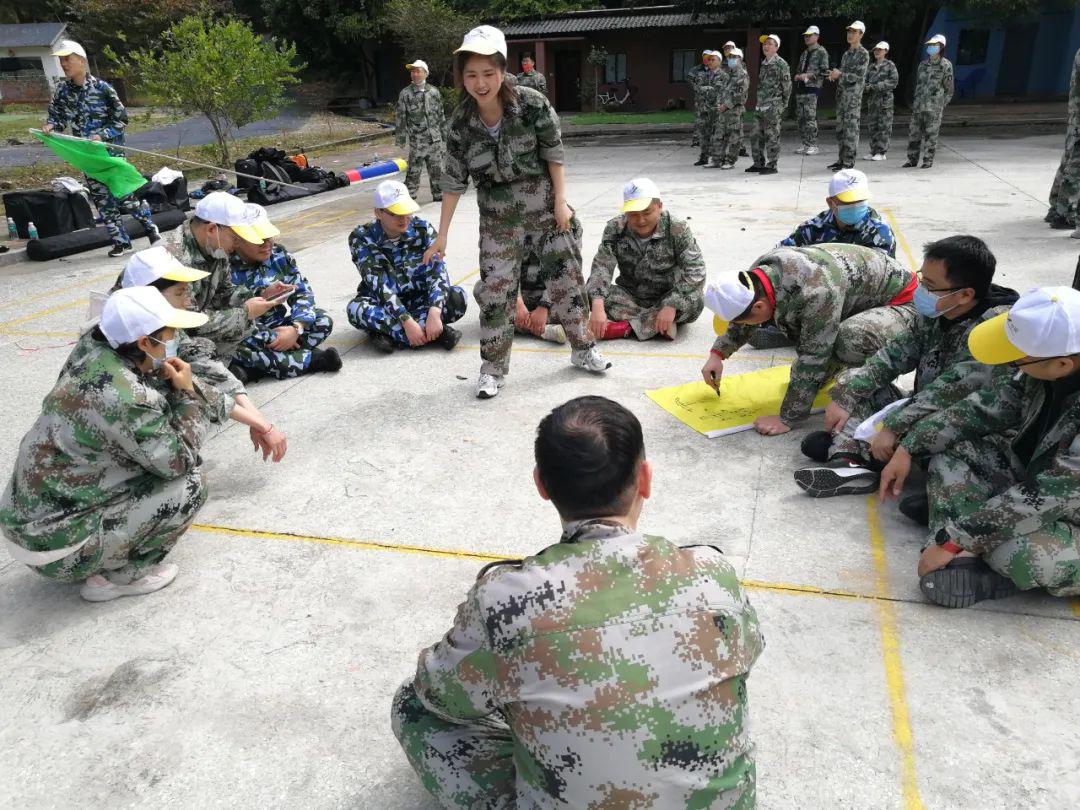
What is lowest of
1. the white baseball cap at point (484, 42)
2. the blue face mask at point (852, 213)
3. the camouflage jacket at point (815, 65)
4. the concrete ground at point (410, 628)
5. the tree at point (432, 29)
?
the concrete ground at point (410, 628)

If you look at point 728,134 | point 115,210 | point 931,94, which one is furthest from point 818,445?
point 728,134

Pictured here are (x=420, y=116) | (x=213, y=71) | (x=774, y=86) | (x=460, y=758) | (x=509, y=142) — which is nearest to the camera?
(x=460, y=758)

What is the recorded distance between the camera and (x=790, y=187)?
1061cm

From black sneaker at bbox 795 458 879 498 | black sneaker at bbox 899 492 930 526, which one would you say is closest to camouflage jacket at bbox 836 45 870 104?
black sneaker at bbox 795 458 879 498

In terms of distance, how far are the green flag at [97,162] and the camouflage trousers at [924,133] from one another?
1039 centimetres

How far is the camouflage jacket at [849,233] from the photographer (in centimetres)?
451

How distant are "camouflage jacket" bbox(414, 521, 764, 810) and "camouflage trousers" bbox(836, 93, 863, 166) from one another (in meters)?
11.8

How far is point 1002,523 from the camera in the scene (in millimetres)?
2316

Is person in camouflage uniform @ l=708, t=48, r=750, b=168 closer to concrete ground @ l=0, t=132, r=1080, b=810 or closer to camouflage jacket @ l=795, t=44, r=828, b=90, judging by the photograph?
camouflage jacket @ l=795, t=44, r=828, b=90

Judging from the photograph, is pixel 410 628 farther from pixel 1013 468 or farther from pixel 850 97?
pixel 850 97

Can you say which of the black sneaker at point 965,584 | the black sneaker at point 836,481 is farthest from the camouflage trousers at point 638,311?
the black sneaker at point 965,584

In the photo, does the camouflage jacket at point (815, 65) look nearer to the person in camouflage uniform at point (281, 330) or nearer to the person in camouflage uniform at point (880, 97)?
the person in camouflage uniform at point (880, 97)

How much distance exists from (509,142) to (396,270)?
1.53m

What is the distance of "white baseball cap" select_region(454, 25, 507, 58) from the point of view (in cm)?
351
